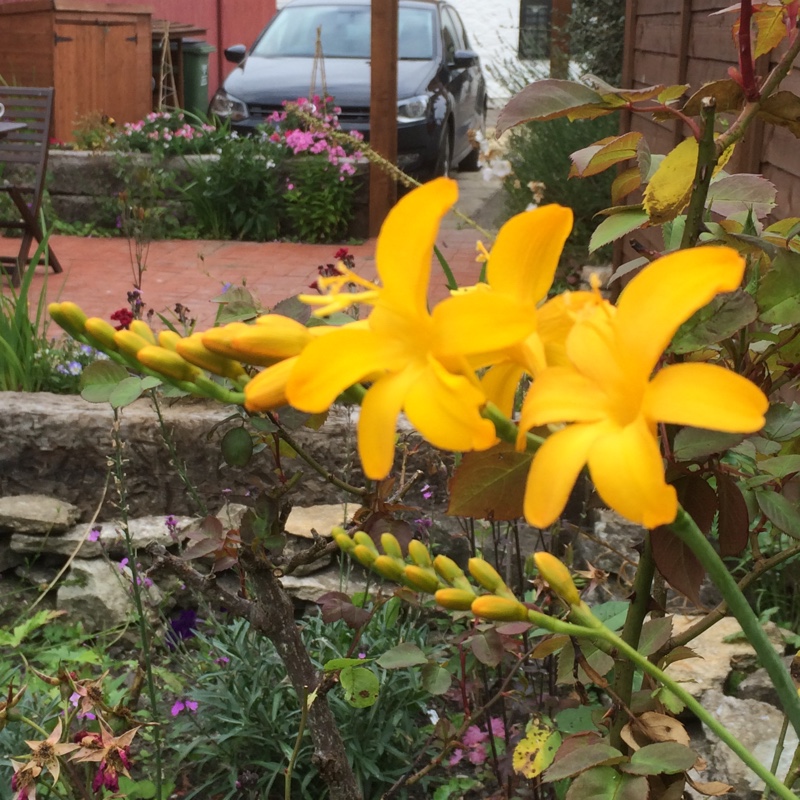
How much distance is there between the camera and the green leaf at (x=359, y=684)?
56.4 inches

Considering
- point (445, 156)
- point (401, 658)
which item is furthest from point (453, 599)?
point (445, 156)

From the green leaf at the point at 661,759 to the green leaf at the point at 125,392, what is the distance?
62cm

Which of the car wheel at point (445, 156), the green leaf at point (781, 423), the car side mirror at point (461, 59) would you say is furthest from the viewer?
the car side mirror at point (461, 59)

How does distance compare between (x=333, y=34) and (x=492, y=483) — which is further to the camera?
(x=333, y=34)

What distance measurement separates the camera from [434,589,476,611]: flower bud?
589 millimetres

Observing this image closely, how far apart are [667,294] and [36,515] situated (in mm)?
2890

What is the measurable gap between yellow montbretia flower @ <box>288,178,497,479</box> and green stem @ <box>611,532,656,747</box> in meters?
0.45

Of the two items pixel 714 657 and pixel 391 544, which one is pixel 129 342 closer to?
pixel 391 544

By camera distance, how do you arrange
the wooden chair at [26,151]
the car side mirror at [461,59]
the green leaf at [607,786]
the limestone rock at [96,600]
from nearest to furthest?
the green leaf at [607,786]
the limestone rock at [96,600]
the wooden chair at [26,151]
the car side mirror at [461,59]

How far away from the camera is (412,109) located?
8.67m

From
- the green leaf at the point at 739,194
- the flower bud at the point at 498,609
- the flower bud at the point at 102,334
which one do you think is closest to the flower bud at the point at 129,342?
the flower bud at the point at 102,334

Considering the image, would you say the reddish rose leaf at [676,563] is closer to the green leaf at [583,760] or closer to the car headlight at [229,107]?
the green leaf at [583,760]

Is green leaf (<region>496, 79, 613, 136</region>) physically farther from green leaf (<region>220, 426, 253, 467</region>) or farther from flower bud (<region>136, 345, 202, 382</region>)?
green leaf (<region>220, 426, 253, 467</region>)

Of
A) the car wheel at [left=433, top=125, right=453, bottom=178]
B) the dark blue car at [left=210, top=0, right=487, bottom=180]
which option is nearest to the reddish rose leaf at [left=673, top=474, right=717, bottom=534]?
the dark blue car at [left=210, top=0, right=487, bottom=180]
